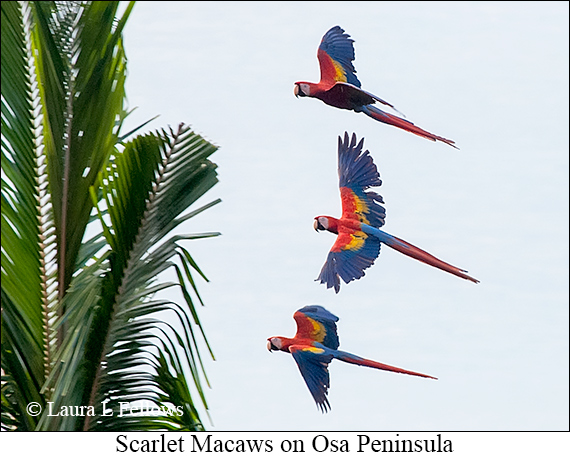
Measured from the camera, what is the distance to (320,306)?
262 cm

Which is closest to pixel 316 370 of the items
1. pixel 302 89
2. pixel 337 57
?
pixel 302 89

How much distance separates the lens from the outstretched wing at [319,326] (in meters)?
2.61

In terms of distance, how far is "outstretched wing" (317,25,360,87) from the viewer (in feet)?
8.68

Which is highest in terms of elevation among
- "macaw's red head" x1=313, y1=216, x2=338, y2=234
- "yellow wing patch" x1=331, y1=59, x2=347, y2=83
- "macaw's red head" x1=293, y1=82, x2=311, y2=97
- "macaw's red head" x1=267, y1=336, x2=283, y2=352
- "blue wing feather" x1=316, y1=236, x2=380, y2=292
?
"yellow wing patch" x1=331, y1=59, x2=347, y2=83

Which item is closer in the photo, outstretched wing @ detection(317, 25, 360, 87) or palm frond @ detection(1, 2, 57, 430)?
outstretched wing @ detection(317, 25, 360, 87)

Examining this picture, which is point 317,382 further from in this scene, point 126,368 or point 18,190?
point 18,190

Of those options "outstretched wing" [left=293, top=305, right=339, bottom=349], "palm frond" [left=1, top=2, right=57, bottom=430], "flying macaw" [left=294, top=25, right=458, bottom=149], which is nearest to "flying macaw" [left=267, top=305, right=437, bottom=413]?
"outstretched wing" [left=293, top=305, right=339, bottom=349]

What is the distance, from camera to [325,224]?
2605mm

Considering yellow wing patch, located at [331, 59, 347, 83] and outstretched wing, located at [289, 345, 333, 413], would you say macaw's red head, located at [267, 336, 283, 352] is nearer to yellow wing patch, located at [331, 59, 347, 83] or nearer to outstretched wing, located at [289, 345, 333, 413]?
outstretched wing, located at [289, 345, 333, 413]

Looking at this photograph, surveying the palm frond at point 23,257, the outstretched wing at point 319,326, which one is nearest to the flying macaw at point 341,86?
the outstretched wing at point 319,326

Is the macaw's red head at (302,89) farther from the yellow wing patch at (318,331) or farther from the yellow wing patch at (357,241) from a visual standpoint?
the yellow wing patch at (318,331)

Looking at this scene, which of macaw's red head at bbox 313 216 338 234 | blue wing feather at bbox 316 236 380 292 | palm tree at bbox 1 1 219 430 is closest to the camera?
blue wing feather at bbox 316 236 380 292

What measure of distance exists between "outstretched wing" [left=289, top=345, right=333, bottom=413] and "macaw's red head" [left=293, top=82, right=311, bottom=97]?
2.40 ft
